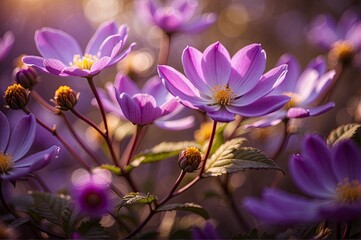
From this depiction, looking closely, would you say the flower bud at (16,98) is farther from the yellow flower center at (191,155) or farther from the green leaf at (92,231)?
the yellow flower center at (191,155)

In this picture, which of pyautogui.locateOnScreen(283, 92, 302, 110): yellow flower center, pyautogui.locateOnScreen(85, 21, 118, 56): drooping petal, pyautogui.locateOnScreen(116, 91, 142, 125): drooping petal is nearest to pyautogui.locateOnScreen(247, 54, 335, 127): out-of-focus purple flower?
pyautogui.locateOnScreen(283, 92, 302, 110): yellow flower center

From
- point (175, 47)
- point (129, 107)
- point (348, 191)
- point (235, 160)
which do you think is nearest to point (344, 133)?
point (348, 191)

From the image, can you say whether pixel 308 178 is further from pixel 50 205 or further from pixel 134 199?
pixel 50 205

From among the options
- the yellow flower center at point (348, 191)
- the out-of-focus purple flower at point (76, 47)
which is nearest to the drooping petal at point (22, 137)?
the out-of-focus purple flower at point (76, 47)

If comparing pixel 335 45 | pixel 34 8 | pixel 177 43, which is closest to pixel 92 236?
pixel 335 45

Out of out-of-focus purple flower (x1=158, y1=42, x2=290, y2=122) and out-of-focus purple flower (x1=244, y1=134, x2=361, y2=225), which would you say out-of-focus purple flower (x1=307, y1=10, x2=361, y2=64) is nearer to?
out-of-focus purple flower (x1=158, y1=42, x2=290, y2=122)

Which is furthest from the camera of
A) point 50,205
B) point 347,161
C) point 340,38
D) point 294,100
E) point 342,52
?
point 340,38
